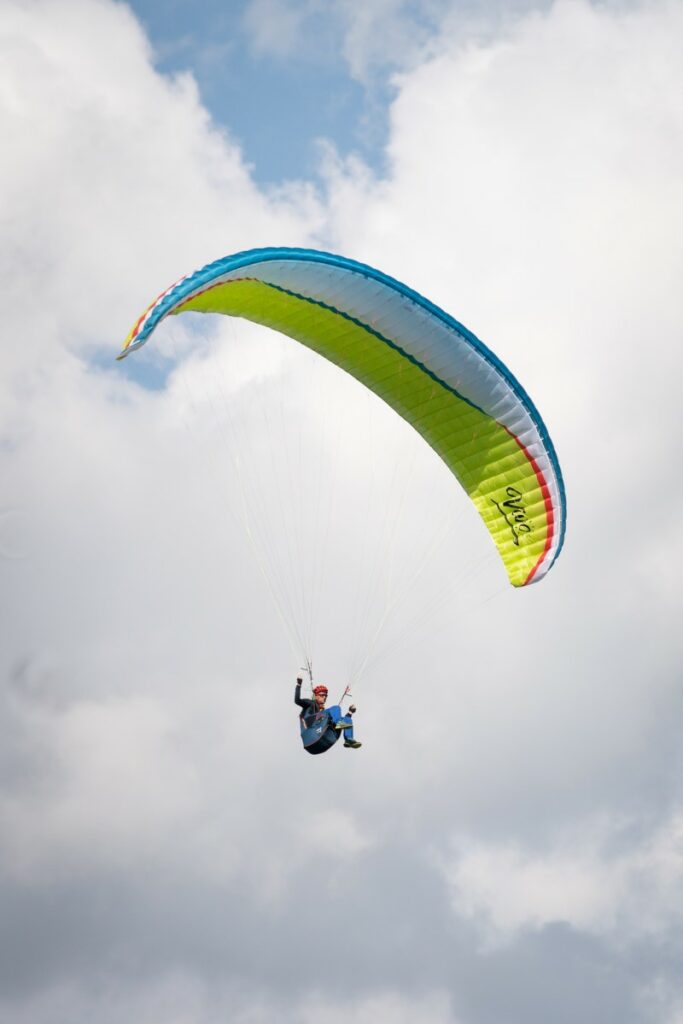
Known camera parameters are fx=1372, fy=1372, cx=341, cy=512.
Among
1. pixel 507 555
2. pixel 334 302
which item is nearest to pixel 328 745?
pixel 507 555

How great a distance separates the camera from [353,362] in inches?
1073

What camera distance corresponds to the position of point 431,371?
26781 millimetres

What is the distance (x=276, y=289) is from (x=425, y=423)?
4875mm

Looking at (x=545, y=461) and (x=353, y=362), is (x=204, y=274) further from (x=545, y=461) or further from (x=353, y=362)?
(x=545, y=461)

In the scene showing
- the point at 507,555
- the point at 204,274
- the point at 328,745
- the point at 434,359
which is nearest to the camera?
the point at 204,274

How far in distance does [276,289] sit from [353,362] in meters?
2.92

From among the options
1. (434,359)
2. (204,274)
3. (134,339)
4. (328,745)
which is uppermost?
(434,359)

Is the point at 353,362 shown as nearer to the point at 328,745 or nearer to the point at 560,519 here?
the point at 560,519

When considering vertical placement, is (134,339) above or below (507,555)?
below

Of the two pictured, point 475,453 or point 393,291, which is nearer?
point 393,291

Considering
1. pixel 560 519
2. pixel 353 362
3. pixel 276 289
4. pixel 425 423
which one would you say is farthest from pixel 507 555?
pixel 276 289

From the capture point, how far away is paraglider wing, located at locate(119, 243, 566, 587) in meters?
24.6

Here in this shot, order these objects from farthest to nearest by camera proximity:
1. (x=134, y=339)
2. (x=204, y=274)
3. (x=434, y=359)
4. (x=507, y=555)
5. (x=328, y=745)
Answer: (x=507, y=555) < (x=434, y=359) < (x=328, y=745) < (x=204, y=274) < (x=134, y=339)

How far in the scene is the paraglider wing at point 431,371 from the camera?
24625 millimetres
